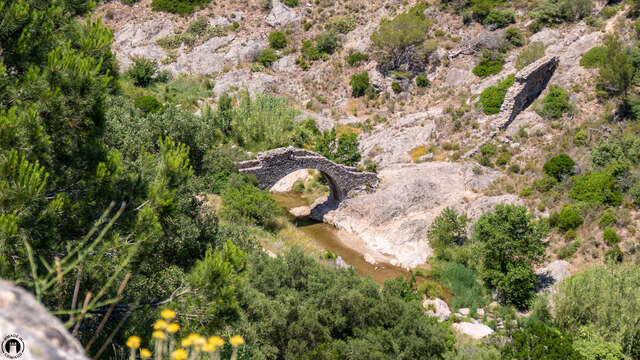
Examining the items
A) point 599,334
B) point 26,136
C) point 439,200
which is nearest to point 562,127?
point 439,200

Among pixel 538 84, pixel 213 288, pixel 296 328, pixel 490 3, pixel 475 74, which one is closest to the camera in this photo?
pixel 213 288

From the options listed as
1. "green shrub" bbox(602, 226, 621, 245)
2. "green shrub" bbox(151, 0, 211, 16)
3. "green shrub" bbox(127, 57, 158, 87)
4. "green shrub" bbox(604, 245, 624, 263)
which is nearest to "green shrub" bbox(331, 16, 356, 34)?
"green shrub" bbox(151, 0, 211, 16)

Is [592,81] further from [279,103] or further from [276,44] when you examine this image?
[276,44]

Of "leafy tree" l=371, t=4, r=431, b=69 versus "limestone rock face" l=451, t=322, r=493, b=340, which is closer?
"limestone rock face" l=451, t=322, r=493, b=340

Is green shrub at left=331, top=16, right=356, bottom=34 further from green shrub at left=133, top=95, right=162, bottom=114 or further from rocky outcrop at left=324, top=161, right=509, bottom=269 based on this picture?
green shrub at left=133, top=95, right=162, bottom=114

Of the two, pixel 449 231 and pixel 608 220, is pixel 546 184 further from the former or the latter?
pixel 449 231

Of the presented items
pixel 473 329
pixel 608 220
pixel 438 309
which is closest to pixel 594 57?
pixel 608 220
